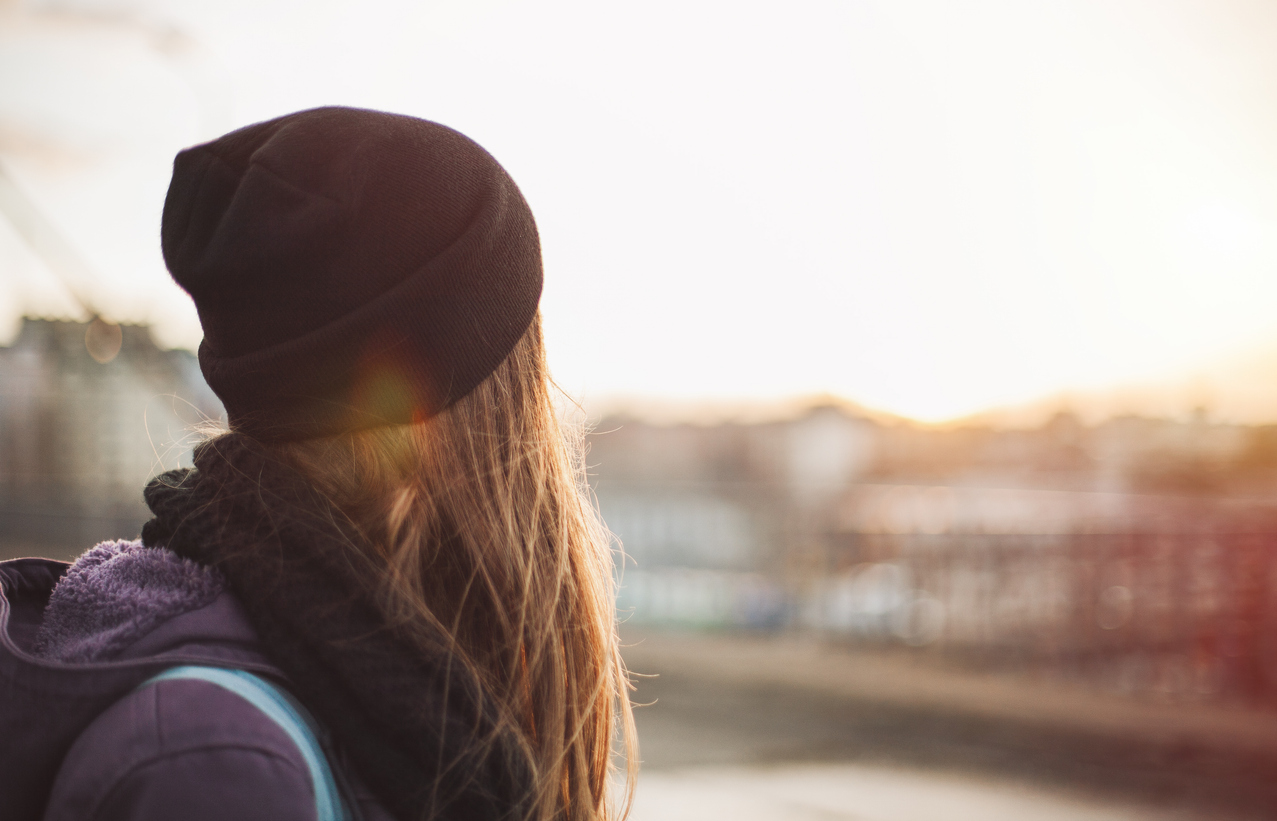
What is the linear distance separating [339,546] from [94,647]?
262 mm

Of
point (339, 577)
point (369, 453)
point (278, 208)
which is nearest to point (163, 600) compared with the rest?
point (339, 577)

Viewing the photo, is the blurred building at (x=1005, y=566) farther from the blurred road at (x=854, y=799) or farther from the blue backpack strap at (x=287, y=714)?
the blue backpack strap at (x=287, y=714)

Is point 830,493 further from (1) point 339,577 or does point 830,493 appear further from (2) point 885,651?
(1) point 339,577

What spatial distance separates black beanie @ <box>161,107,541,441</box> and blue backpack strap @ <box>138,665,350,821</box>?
33 cm

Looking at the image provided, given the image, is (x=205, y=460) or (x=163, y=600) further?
(x=205, y=460)

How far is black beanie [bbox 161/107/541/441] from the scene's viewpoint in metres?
1.02

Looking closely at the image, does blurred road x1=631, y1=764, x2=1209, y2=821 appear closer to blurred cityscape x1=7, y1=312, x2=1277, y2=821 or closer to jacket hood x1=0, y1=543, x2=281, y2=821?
blurred cityscape x1=7, y1=312, x2=1277, y2=821

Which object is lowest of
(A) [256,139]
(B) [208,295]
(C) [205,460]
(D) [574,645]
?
(D) [574,645]

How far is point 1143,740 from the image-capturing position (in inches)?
225

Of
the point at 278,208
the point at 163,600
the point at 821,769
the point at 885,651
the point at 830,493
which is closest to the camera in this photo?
the point at 163,600

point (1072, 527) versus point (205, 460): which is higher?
point (205, 460)

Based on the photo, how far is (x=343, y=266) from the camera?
1.02 meters

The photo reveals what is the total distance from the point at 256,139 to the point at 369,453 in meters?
0.45

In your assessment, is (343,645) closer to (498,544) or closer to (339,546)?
(339,546)
